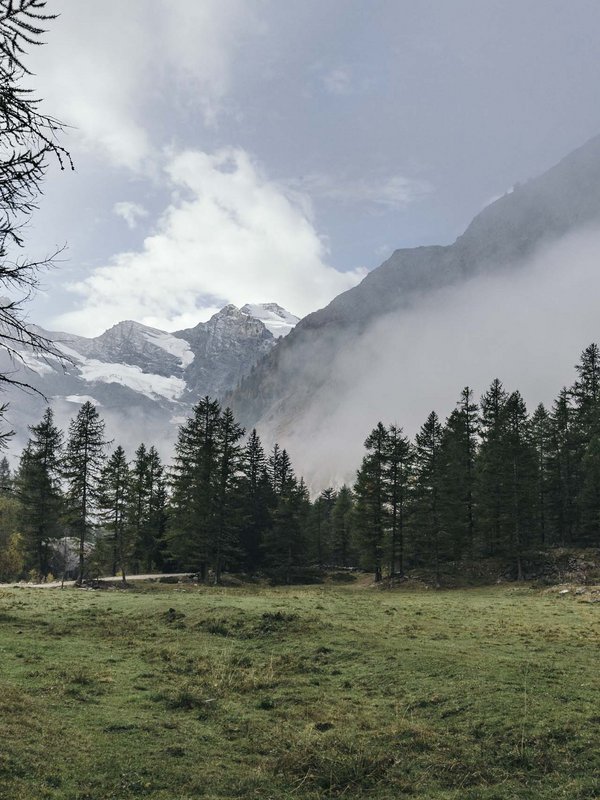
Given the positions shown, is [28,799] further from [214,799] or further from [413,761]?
[413,761]

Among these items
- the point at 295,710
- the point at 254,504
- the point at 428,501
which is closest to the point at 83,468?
the point at 254,504

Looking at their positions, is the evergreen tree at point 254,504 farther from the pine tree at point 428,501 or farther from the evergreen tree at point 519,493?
the evergreen tree at point 519,493

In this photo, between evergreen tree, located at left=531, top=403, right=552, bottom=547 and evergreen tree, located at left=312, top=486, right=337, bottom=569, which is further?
evergreen tree, located at left=312, top=486, right=337, bottom=569

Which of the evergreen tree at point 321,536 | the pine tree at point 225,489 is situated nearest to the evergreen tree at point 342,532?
the evergreen tree at point 321,536

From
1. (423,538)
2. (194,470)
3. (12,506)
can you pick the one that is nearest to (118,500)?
(194,470)

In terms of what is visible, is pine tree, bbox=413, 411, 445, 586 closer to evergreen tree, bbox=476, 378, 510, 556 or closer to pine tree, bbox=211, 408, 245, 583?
evergreen tree, bbox=476, 378, 510, 556

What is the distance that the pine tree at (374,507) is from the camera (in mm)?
55219

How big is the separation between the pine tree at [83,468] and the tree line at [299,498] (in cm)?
12

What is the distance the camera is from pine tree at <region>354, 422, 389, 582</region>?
55.2 m

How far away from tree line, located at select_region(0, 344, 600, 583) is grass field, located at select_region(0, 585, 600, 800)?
2762 cm

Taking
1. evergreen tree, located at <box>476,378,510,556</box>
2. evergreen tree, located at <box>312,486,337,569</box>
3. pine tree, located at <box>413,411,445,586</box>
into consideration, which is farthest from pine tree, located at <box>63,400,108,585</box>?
evergreen tree, located at <box>312,486,337,569</box>

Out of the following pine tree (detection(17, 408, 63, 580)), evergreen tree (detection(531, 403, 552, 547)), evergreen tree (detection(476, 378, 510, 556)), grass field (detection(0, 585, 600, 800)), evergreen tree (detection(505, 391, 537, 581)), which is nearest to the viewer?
grass field (detection(0, 585, 600, 800))

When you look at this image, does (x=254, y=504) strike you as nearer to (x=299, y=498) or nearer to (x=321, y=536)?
(x=299, y=498)

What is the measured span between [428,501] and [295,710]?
4061 centimetres
